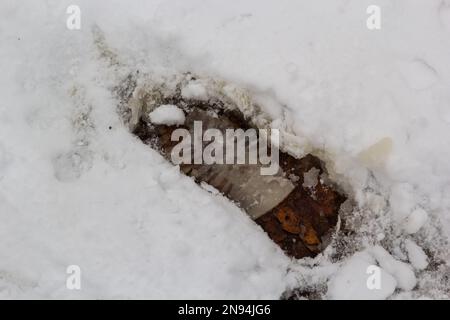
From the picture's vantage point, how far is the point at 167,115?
100 inches

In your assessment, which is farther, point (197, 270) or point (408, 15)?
point (408, 15)

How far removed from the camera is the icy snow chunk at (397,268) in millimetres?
2395

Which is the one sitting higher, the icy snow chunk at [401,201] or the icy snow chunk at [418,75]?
the icy snow chunk at [418,75]

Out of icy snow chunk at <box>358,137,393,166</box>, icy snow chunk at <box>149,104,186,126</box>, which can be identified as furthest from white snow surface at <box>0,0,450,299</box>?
icy snow chunk at <box>149,104,186,126</box>

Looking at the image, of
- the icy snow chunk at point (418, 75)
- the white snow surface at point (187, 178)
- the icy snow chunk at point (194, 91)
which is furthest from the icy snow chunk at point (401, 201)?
the icy snow chunk at point (194, 91)

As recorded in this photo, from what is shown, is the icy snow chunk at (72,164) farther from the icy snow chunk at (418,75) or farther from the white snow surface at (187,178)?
the icy snow chunk at (418,75)

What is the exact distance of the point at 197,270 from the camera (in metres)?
2.33

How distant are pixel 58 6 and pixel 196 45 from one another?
73 centimetres

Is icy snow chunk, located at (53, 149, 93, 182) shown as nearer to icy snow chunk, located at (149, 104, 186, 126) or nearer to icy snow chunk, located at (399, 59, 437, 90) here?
icy snow chunk, located at (149, 104, 186, 126)

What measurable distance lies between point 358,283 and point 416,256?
321 millimetres

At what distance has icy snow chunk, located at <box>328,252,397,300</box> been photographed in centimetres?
234
